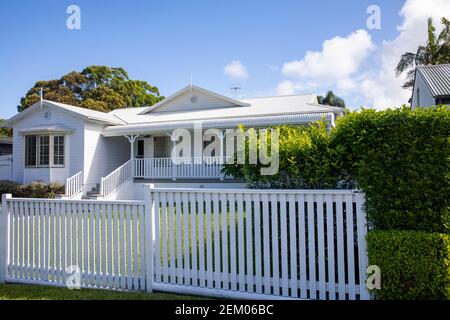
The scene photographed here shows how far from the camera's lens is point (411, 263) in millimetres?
3531

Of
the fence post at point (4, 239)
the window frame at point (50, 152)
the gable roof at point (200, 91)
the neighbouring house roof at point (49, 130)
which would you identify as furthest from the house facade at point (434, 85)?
the window frame at point (50, 152)

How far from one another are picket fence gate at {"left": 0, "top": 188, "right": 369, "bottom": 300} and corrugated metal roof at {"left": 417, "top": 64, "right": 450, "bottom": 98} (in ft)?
47.3

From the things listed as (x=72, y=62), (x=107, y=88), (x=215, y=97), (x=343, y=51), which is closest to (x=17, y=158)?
(x=215, y=97)

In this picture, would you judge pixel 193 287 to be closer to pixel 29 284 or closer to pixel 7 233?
pixel 29 284

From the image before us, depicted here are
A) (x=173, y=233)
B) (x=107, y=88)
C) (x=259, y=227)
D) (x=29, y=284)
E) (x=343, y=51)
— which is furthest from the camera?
(x=107, y=88)

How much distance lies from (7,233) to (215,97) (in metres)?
17.3

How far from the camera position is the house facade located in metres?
15.2

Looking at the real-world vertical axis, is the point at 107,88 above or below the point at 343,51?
above

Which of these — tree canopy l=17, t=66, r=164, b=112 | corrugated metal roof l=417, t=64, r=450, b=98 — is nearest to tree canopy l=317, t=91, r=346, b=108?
tree canopy l=17, t=66, r=164, b=112

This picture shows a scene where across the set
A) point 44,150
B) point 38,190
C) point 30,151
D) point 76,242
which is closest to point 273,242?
point 76,242

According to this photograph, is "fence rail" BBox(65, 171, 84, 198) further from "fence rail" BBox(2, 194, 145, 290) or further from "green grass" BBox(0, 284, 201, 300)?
"green grass" BBox(0, 284, 201, 300)

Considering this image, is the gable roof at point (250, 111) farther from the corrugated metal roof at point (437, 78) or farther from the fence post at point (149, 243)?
the fence post at point (149, 243)

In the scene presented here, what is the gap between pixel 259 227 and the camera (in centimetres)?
415
